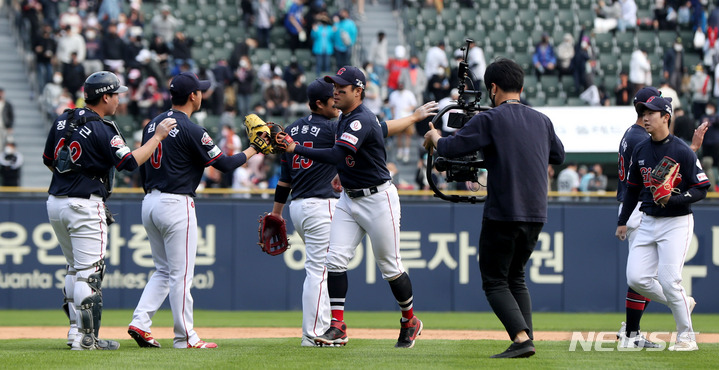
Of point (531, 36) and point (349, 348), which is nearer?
point (349, 348)

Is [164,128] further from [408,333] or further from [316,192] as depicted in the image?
[408,333]

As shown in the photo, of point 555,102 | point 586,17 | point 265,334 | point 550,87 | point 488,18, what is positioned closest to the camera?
point 265,334

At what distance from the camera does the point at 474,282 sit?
46.8ft

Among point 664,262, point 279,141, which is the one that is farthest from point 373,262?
point 279,141

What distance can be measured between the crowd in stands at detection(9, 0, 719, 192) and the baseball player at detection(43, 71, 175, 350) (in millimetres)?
9523

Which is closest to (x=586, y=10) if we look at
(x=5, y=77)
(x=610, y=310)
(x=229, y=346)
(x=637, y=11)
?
(x=637, y=11)

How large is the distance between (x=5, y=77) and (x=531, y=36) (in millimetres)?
11126

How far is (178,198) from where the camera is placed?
8086 mm

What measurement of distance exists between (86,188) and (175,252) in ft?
2.81

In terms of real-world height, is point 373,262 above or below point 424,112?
below

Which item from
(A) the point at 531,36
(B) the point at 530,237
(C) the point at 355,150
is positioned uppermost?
(A) the point at 531,36

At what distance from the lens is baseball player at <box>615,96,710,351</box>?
786cm

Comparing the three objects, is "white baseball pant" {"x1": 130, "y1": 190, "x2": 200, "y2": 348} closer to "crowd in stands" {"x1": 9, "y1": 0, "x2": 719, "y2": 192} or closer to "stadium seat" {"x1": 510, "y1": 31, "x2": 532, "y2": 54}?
"crowd in stands" {"x1": 9, "y1": 0, "x2": 719, "y2": 192}

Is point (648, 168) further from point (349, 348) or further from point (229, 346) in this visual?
point (229, 346)
